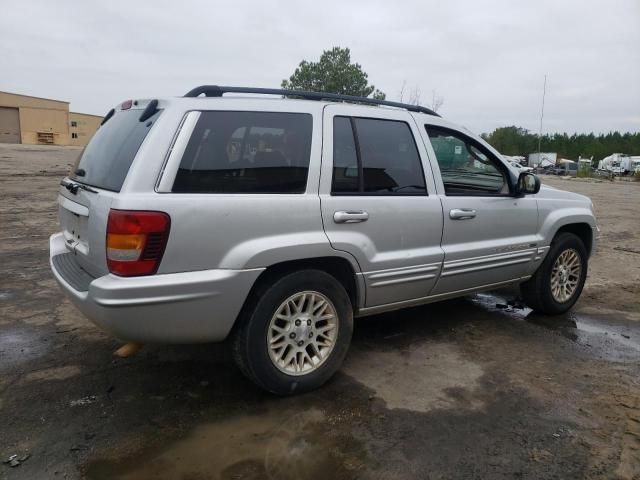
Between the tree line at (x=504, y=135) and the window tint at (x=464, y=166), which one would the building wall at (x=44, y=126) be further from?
the window tint at (x=464, y=166)

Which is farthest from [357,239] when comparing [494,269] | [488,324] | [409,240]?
[488,324]

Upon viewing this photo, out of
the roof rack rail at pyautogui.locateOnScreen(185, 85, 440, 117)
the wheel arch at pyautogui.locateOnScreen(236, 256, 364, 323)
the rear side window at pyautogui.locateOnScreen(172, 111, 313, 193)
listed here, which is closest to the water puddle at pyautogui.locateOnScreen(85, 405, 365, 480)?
the wheel arch at pyautogui.locateOnScreen(236, 256, 364, 323)

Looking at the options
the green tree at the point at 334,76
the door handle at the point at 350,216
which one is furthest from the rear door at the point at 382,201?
the green tree at the point at 334,76

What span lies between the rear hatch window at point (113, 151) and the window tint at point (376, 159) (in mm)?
1172

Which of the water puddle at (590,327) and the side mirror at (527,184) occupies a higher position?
the side mirror at (527,184)

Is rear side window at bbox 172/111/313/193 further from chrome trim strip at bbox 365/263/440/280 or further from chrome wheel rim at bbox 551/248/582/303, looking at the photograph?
chrome wheel rim at bbox 551/248/582/303

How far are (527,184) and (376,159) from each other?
1.54 meters

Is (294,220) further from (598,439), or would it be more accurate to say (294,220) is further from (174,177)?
(598,439)

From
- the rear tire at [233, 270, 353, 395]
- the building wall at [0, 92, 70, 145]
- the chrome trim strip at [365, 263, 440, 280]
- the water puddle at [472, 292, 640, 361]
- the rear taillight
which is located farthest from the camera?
the building wall at [0, 92, 70, 145]

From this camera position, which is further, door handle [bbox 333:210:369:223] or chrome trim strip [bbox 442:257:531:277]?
chrome trim strip [bbox 442:257:531:277]

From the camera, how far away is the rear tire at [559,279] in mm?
4762

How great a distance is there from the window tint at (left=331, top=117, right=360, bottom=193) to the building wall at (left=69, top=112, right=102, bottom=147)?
68.1 metres

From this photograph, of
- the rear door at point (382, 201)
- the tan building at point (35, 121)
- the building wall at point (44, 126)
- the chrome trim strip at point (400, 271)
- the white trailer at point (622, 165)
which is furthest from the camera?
the building wall at point (44, 126)

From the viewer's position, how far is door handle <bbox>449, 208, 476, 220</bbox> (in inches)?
151
